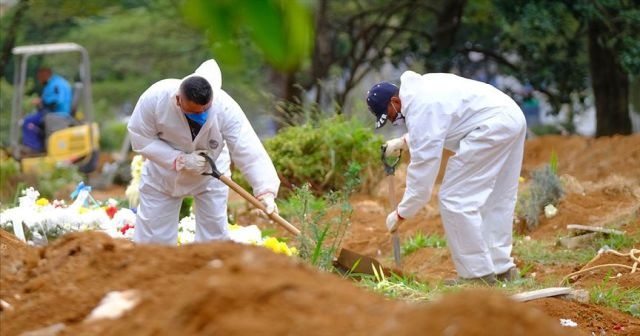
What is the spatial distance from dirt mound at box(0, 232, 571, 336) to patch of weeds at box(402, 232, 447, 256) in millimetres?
6251

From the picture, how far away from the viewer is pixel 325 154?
1359cm

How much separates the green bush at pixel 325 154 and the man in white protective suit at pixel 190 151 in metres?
3.99

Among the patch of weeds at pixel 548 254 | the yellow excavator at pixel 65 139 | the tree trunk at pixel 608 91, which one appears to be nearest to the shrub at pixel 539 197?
the patch of weeds at pixel 548 254

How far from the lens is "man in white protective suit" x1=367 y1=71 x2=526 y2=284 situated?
345 inches

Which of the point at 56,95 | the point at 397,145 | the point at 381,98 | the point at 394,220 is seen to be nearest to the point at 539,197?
the point at 397,145

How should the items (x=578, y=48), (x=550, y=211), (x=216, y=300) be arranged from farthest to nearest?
(x=578, y=48)
(x=550, y=211)
(x=216, y=300)

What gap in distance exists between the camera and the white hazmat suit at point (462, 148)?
Result: 345 inches

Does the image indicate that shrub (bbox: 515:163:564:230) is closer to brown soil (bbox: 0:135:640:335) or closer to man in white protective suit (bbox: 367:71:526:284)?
man in white protective suit (bbox: 367:71:526:284)

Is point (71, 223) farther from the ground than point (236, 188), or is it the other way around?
point (236, 188)

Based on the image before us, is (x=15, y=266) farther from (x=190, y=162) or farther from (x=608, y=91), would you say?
(x=608, y=91)

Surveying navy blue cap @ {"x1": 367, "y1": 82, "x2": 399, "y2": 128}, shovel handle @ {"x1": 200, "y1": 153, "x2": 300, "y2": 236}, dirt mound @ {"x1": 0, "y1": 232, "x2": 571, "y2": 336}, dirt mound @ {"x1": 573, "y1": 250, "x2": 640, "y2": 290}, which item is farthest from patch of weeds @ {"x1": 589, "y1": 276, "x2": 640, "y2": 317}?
dirt mound @ {"x1": 0, "y1": 232, "x2": 571, "y2": 336}

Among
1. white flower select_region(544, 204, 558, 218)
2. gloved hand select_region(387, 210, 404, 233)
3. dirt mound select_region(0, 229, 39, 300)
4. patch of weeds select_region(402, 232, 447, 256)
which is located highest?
dirt mound select_region(0, 229, 39, 300)

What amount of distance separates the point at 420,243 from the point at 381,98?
257 centimetres

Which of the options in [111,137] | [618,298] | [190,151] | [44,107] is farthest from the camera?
[111,137]
